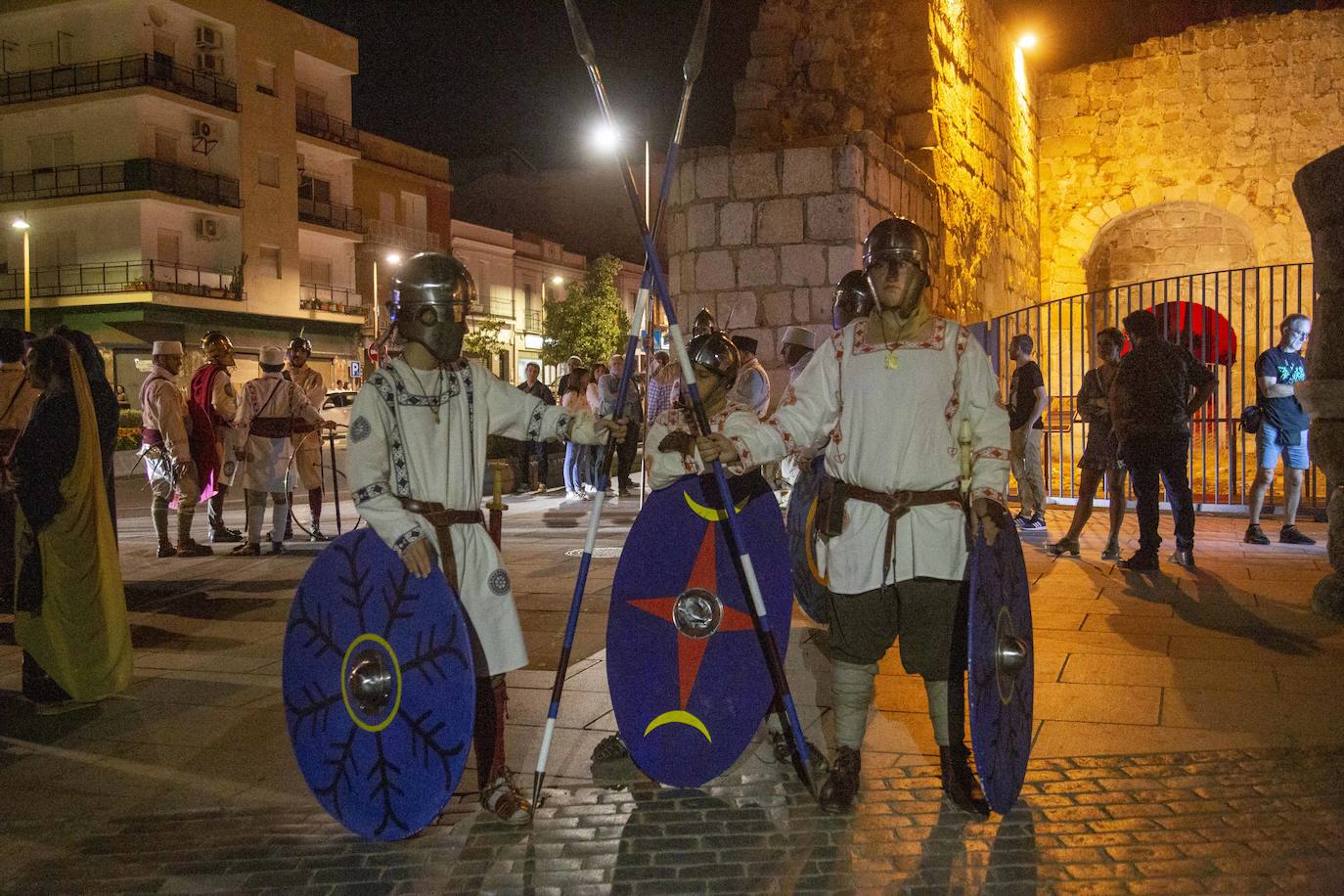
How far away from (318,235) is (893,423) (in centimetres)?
3951

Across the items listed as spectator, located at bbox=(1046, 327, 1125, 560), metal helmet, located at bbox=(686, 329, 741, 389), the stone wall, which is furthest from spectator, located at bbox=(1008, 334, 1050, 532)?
the stone wall

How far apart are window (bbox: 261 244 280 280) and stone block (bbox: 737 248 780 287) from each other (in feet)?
100

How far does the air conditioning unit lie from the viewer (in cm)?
3603

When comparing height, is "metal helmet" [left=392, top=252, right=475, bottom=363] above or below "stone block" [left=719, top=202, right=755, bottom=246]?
below

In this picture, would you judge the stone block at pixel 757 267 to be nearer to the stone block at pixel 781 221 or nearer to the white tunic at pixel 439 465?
the stone block at pixel 781 221

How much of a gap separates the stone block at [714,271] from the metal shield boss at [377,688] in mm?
7416

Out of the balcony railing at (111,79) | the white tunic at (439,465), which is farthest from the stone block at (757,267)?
the balcony railing at (111,79)

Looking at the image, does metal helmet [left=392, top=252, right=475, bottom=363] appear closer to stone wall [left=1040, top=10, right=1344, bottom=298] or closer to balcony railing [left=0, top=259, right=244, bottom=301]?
stone wall [left=1040, top=10, right=1344, bottom=298]

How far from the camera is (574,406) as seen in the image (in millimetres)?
14680

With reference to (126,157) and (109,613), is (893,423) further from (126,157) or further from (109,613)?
(126,157)

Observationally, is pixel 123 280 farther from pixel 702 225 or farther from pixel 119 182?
pixel 702 225

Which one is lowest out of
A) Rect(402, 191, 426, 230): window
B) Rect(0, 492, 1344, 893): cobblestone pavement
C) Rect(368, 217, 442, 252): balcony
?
Rect(0, 492, 1344, 893): cobblestone pavement

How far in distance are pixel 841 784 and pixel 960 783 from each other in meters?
0.37

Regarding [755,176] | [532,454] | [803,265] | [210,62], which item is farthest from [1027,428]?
[210,62]
